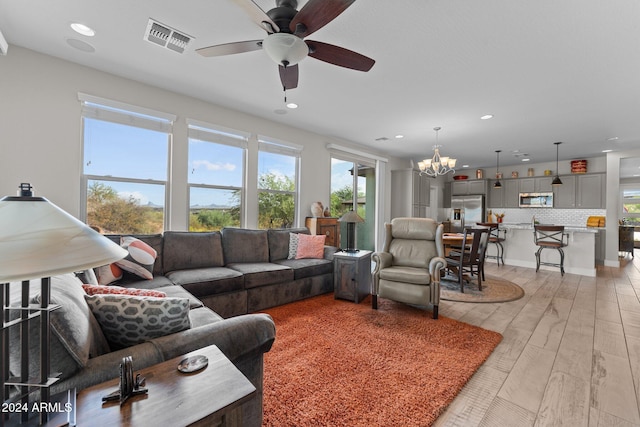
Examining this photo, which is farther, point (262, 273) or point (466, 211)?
point (466, 211)

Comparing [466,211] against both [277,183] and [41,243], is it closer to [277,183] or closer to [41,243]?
[277,183]

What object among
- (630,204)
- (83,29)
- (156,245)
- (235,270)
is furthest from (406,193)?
(630,204)

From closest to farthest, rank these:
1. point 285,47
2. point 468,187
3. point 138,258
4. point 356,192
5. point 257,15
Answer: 1. point 257,15
2. point 285,47
3. point 138,258
4. point 356,192
5. point 468,187

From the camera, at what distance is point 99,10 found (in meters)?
2.09

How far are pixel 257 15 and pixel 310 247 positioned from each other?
2.95 m

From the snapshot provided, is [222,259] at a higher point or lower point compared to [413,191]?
lower

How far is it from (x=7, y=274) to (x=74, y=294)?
2.30 ft

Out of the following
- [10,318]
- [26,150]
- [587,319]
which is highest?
[26,150]

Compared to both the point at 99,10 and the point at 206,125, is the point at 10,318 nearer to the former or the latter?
the point at 99,10

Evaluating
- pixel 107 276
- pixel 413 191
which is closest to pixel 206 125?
pixel 107 276

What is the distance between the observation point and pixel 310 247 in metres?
4.03

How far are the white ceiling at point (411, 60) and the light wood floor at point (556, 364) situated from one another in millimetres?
2626

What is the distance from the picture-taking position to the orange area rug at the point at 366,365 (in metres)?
1.60

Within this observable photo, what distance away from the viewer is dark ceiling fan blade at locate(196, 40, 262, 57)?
1.97m
